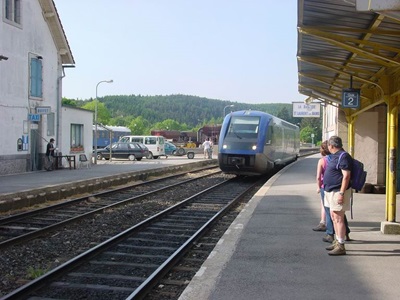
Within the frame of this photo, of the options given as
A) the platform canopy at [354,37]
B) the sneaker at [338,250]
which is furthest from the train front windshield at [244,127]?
the sneaker at [338,250]

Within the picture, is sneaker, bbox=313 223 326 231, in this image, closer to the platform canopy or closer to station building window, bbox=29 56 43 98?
the platform canopy

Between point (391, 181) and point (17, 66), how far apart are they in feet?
56.5

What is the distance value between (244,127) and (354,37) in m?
12.3

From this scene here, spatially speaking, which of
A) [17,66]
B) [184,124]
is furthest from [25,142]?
[184,124]

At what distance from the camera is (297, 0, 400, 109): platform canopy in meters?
6.98

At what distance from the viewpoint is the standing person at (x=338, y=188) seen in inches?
264

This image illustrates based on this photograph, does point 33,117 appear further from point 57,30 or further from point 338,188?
point 338,188

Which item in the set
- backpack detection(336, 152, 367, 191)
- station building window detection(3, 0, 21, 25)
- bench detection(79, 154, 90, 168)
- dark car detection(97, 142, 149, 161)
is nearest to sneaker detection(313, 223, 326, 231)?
backpack detection(336, 152, 367, 191)

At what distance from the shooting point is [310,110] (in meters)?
46.6

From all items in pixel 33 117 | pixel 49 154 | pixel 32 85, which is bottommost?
pixel 49 154

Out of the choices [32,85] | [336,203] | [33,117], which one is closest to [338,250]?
[336,203]

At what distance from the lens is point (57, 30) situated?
24938mm

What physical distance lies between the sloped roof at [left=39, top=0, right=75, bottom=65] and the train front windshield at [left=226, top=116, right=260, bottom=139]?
10.2 m

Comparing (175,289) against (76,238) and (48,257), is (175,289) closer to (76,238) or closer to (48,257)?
(48,257)
